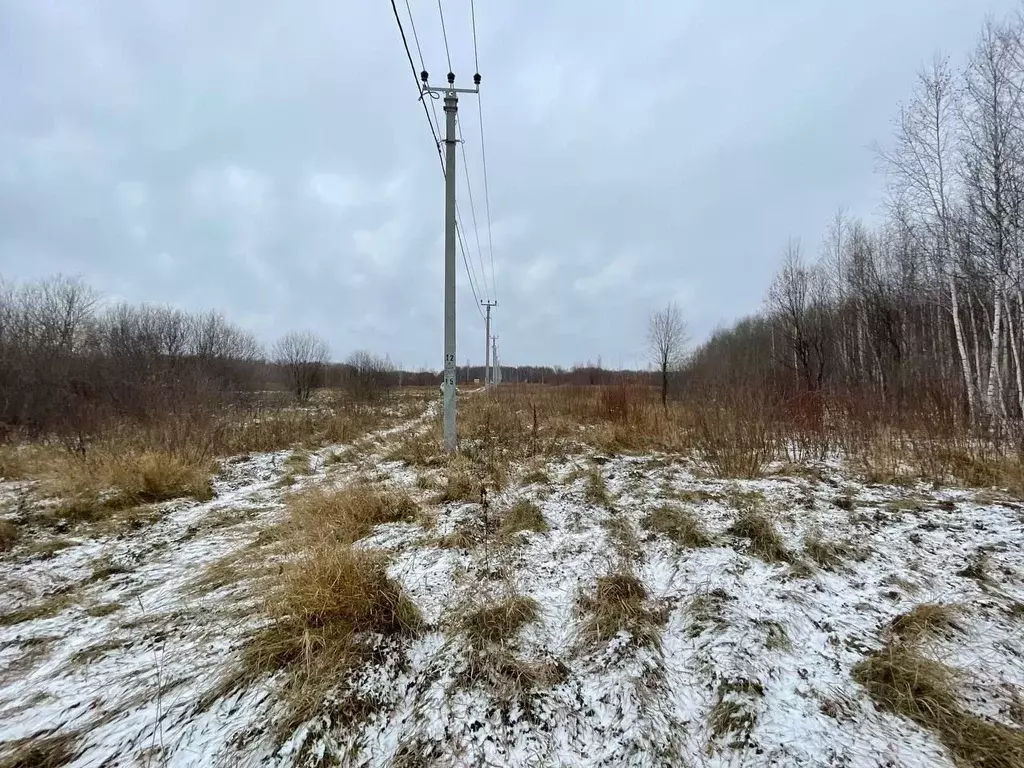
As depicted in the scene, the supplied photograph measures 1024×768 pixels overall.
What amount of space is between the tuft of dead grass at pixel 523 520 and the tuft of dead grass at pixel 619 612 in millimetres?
1014

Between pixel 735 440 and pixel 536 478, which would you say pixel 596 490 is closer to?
pixel 536 478

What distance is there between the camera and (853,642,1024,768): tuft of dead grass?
4.73ft

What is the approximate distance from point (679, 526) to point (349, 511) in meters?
3.21

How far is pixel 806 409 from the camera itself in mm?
6352

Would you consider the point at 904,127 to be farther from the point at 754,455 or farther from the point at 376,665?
the point at 376,665

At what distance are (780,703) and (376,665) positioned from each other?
192 centimetres

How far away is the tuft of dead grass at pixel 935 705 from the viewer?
1.44 m

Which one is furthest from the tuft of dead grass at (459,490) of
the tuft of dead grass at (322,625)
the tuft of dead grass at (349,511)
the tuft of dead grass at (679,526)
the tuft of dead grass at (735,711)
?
the tuft of dead grass at (735,711)

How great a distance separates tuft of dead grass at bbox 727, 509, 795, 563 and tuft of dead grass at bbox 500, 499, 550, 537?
5.55 ft

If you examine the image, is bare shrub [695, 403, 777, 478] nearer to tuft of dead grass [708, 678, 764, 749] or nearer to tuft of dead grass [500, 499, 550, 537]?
→ tuft of dead grass [500, 499, 550, 537]

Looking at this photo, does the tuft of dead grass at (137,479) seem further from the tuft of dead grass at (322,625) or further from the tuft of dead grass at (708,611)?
the tuft of dead grass at (708,611)

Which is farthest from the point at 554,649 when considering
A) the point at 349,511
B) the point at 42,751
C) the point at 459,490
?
the point at 459,490

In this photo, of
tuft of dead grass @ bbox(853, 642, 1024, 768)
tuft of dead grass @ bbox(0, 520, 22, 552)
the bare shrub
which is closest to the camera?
tuft of dead grass @ bbox(853, 642, 1024, 768)

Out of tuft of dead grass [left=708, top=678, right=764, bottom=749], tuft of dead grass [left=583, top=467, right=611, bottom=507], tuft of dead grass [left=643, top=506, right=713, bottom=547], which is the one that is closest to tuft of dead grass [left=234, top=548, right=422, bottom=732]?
tuft of dead grass [left=708, top=678, right=764, bottom=749]
